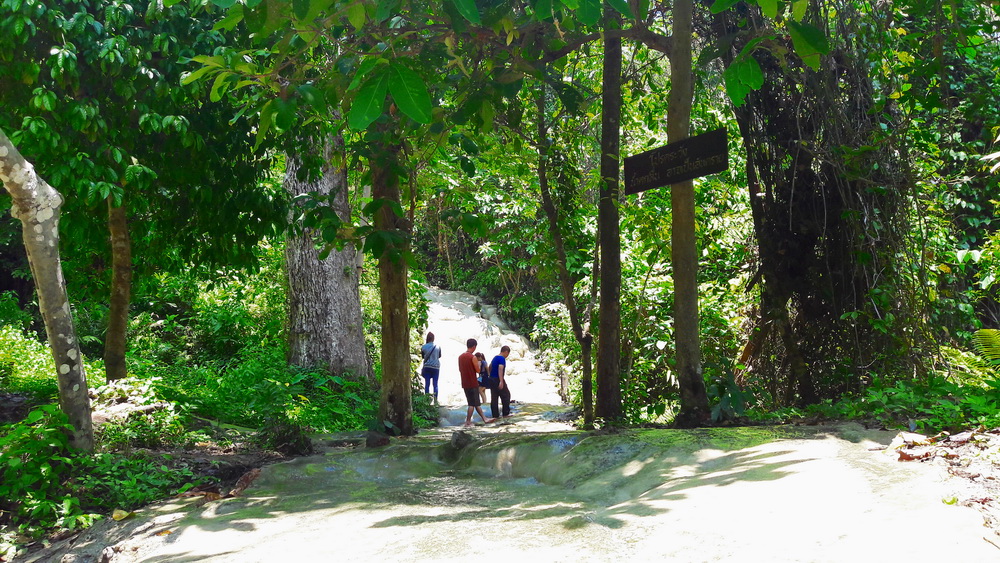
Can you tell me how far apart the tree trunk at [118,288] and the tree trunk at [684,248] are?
5080mm

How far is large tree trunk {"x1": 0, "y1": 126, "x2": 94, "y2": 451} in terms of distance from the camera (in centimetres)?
494

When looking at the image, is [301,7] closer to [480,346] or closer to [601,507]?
[601,507]

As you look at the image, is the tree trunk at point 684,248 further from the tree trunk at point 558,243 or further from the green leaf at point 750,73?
the green leaf at point 750,73

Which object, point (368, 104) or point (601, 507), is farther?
point (601, 507)

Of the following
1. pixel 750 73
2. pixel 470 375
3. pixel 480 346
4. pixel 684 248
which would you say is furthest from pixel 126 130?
pixel 480 346

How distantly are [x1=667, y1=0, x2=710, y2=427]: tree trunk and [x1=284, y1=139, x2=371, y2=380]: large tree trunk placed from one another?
6.62 m

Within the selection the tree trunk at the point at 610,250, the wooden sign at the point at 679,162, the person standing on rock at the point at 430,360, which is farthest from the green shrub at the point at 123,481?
the person standing on rock at the point at 430,360

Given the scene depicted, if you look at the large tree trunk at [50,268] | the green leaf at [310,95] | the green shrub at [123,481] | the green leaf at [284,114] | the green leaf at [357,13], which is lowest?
the green shrub at [123,481]

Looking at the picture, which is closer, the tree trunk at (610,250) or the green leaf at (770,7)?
the green leaf at (770,7)

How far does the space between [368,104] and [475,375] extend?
9.92m

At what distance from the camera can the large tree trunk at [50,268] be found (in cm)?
494

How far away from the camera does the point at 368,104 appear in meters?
2.69

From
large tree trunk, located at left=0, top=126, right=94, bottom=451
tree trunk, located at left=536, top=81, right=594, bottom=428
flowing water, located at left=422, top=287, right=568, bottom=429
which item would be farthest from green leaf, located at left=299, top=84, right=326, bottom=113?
flowing water, located at left=422, top=287, right=568, bottom=429

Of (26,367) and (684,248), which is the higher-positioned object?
(684,248)
